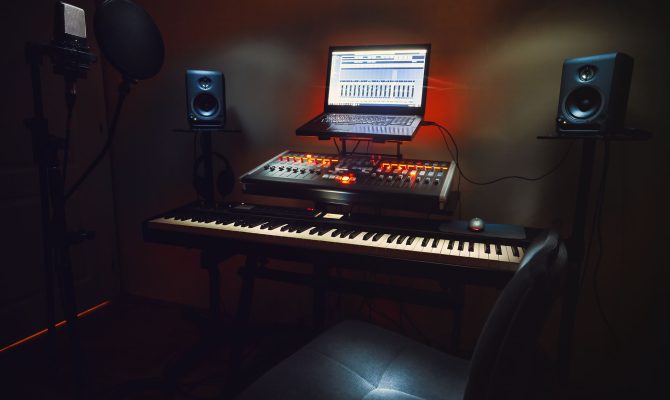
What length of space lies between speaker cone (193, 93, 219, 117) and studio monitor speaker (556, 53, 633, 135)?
1.57m

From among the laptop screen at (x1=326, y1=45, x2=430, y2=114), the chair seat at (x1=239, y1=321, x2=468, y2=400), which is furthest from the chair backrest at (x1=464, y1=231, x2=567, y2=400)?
the laptop screen at (x1=326, y1=45, x2=430, y2=114)

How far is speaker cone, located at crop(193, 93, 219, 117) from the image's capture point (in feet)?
7.18

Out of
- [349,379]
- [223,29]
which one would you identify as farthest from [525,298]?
[223,29]

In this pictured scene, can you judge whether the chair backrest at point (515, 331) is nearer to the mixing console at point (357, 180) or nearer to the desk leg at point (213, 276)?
the mixing console at point (357, 180)

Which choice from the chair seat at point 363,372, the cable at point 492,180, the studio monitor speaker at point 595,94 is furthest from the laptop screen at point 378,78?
the chair seat at point 363,372

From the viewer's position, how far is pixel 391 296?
1918mm

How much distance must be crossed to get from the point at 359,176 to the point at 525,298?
1.06 m

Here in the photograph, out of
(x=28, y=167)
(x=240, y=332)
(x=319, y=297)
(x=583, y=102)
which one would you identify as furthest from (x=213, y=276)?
(x=583, y=102)

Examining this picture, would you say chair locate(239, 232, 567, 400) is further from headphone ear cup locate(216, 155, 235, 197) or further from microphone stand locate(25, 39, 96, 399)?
headphone ear cup locate(216, 155, 235, 197)

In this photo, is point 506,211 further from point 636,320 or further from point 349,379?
point 349,379

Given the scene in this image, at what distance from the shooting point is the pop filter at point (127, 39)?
151 centimetres

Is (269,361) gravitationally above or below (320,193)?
below

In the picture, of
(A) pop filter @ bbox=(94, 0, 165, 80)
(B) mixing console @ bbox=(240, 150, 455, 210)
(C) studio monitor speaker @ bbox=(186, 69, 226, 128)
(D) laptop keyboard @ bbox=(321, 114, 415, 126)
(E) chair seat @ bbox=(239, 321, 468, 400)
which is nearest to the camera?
(E) chair seat @ bbox=(239, 321, 468, 400)

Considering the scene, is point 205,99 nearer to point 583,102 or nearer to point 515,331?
point 583,102
